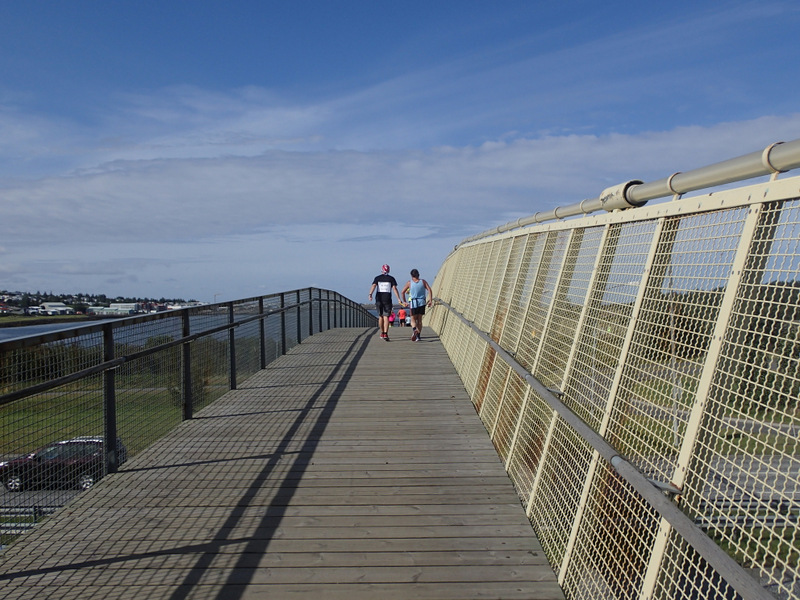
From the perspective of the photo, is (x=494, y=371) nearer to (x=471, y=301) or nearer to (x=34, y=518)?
(x=471, y=301)

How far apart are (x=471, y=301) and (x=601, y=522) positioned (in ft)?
24.5

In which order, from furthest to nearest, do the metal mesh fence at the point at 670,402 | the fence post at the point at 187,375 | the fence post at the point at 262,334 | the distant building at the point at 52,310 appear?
the fence post at the point at 262,334, the distant building at the point at 52,310, the fence post at the point at 187,375, the metal mesh fence at the point at 670,402

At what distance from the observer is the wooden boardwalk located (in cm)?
383

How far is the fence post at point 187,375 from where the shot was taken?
732 centimetres

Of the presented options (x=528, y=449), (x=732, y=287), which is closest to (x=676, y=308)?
(x=732, y=287)

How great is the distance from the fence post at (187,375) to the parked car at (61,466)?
1540 mm

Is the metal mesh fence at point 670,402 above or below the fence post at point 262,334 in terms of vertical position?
above

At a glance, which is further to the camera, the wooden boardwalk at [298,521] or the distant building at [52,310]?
the distant building at [52,310]

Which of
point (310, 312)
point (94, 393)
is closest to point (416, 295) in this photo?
point (310, 312)

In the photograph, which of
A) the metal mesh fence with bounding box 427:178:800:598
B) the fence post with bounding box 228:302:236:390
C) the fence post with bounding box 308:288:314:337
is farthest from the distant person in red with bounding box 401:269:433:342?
the metal mesh fence with bounding box 427:178:800:598

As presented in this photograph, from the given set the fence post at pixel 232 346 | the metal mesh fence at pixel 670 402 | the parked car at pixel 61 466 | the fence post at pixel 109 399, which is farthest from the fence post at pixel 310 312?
the metal mesh fence at pixel 670 402

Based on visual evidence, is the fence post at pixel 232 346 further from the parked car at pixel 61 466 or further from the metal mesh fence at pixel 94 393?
the parked car at pixel 61 466

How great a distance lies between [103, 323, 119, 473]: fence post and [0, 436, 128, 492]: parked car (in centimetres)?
8

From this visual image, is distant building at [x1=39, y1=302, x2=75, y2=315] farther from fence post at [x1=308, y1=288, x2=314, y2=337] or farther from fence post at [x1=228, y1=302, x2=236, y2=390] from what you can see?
fence post at [x1=308, y1=288, x2=314, y2=337]
